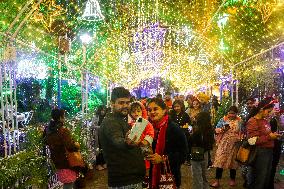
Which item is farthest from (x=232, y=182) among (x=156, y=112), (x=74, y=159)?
(x=156, y=112)

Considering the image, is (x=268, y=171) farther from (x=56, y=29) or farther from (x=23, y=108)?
(x=23, y=108)

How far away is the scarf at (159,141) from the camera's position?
5.17 metres

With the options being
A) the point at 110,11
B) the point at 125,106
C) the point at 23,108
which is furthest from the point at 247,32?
the point at 125,106

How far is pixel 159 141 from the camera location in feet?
17.3

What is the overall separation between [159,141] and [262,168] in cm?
312

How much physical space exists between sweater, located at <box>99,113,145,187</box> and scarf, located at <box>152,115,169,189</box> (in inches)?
40.8

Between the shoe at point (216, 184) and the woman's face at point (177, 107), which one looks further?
the woman's face at point (177, 107)

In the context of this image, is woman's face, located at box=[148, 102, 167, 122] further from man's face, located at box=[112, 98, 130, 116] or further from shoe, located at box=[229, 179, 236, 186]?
shoe, located at box=[229, 179, 236, 186]

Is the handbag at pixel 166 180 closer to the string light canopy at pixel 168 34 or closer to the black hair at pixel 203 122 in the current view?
the black hair at pixel 203 122

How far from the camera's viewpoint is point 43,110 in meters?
21.6

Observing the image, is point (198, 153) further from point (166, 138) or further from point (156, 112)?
point (156, 112)

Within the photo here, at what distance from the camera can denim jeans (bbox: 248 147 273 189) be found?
728 cm

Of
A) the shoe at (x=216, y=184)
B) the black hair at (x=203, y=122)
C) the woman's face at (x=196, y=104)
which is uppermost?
the woman's face at (x=196, y=104)

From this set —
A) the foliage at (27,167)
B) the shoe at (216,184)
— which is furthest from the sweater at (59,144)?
the shoe at (216,184)
